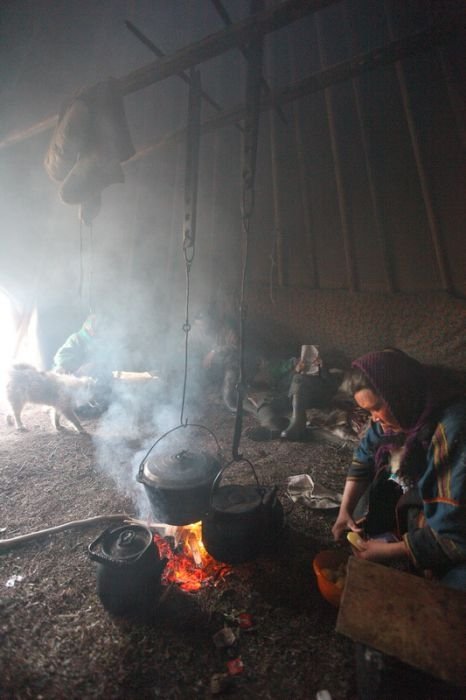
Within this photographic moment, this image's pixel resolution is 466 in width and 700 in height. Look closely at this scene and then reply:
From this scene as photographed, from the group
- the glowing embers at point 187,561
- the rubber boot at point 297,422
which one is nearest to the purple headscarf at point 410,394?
the glowing embers at point 187,561

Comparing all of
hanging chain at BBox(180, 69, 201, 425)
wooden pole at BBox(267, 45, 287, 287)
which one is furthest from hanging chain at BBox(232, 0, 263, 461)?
wooden pole at BBox(267, 45, 287, 287)

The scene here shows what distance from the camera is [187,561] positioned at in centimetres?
271

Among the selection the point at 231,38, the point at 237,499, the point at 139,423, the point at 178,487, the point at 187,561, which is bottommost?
the point at 187,561

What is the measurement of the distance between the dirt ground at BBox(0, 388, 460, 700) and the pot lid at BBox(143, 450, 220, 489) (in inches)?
30.5

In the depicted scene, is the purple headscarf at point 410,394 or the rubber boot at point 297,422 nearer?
the purple headscarf at point 410,394

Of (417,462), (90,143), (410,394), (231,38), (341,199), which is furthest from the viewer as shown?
(341,199)

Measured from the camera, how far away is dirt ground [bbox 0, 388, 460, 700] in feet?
6.03

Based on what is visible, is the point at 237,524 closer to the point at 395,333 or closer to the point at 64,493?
the point at 64,493

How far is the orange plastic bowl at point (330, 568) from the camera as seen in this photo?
2.13 m

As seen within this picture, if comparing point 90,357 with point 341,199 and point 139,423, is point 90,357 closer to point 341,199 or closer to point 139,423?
point 139,423

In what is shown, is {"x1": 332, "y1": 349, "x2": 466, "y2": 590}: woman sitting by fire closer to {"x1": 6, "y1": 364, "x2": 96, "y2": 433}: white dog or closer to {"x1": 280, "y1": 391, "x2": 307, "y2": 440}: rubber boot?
{"x1": 280, "y1": 391, "x2": 307, "y2": 440}: rubber boot

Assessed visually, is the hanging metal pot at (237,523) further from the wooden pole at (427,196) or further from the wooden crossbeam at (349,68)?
the wooden crossbeam at (349,68)

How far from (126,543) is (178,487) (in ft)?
1.64

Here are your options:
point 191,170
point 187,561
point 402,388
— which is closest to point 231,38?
point 191,170
